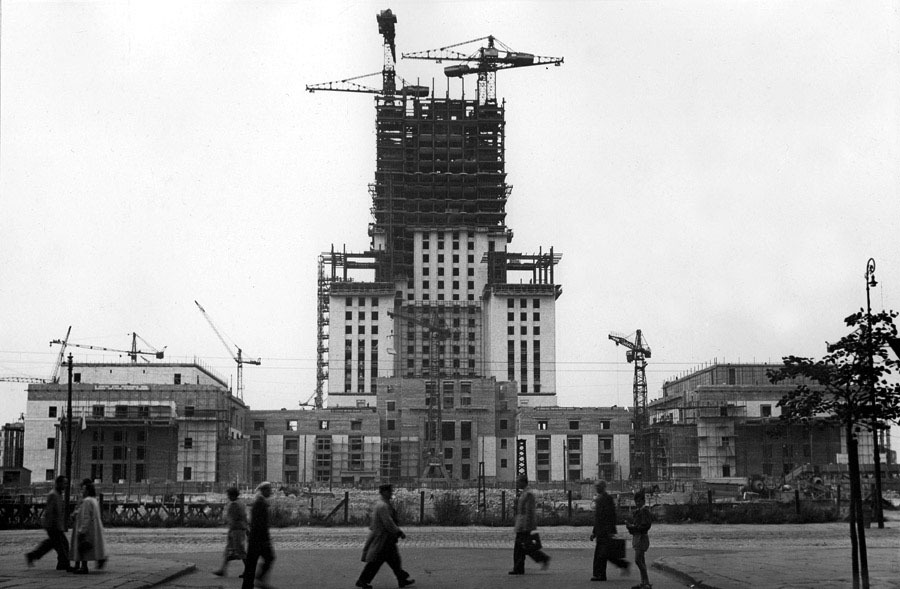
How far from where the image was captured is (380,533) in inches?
640

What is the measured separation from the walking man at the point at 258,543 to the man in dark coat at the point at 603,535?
5557 millimetres

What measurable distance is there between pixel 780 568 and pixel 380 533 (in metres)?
7.67

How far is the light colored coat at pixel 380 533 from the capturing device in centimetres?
1622

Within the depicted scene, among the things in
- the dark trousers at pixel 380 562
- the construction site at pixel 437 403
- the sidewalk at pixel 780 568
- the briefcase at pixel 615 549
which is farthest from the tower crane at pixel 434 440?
the dark trousers at pixel 380 562

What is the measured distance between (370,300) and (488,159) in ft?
95.0

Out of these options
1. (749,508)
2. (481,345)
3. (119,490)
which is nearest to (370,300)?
(481,345)

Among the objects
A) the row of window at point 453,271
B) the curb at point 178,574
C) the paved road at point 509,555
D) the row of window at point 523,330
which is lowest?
the paved road at point 509,555

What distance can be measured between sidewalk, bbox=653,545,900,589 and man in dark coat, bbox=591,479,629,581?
1.34m

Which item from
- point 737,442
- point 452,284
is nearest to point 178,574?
point 737,442

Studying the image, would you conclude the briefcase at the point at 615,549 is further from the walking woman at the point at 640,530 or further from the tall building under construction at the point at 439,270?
the tall building under construction at the point at 439,270

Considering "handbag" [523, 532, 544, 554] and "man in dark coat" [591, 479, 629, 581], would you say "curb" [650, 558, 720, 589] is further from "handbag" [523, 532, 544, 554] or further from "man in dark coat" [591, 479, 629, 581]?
"handbag" [523, 532, 544, 554]

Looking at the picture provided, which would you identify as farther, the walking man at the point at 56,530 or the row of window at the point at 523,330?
the row of window at the point at 523,330

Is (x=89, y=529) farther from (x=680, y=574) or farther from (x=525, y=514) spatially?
(x=680, y=574)

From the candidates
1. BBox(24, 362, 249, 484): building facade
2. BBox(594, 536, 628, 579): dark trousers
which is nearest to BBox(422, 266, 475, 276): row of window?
BBox(24, 362, 249, 484): building facade
